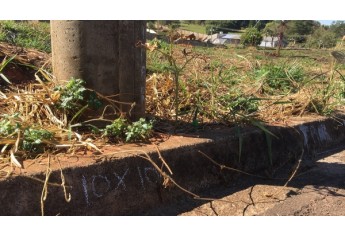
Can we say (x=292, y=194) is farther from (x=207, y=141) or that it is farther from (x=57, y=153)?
(x=57, y=153)

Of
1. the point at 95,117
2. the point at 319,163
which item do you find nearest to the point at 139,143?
the point at 95,117

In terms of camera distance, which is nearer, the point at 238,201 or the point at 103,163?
the point at 103,163

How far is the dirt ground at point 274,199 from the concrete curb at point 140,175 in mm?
118

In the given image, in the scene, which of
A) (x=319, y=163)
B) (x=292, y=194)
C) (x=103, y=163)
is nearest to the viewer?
(x=103, y=163)

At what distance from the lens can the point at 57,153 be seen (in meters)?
2.63

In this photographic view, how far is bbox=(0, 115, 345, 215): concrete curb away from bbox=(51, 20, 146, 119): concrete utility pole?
551 mm

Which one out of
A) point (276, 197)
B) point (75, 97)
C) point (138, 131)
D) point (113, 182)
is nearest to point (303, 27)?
point (276, 197)

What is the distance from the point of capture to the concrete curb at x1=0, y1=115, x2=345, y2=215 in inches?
91.6

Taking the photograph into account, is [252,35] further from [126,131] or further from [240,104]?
[126,131]

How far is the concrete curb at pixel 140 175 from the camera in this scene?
7.63ft

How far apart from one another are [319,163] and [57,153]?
8.46ft

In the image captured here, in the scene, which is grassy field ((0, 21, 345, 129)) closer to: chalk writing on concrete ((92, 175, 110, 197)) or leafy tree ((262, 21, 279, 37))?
chalk writing on concrete ((92, 175, 110, 197))

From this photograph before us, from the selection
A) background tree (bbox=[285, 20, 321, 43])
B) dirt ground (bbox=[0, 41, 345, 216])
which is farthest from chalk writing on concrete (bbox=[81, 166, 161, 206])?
background tree (bbox=[285, 20, 321, 43])

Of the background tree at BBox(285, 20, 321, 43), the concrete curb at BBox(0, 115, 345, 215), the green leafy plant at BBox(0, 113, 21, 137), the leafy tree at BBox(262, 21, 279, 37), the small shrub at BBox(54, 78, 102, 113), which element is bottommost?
the concrete curb at BBox(0, 115, 345, 215)
